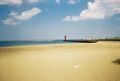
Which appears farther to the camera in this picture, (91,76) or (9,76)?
(9,76)

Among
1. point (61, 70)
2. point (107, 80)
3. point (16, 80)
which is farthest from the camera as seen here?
point (61, 70)

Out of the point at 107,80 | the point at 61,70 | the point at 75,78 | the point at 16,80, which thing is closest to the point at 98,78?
the point at 107,80

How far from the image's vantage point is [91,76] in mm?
4812

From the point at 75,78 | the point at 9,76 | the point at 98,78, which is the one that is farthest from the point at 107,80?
the point at 9,76

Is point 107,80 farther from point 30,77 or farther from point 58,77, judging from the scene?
point 30,77

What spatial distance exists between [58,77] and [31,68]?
1.50m

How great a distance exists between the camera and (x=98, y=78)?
4.58 meters

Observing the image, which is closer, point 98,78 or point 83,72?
point 98,78

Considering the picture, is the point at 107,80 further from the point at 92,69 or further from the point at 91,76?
the point at 92,69

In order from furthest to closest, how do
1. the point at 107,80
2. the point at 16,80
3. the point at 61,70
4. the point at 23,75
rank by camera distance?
1. the point at 61,70
2. the point at 23,75
3. the point at 16,80
4. the point at 107,80

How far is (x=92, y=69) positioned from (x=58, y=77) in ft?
4.27

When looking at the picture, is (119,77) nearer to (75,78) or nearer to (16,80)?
(75,78)

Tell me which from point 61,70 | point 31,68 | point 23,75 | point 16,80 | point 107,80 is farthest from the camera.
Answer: point 31,68

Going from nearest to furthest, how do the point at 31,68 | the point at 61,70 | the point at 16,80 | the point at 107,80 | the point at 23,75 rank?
the point at 107,80, the point at 16,80, the point at 23,75, the point at 61,70, the point at 31,68
